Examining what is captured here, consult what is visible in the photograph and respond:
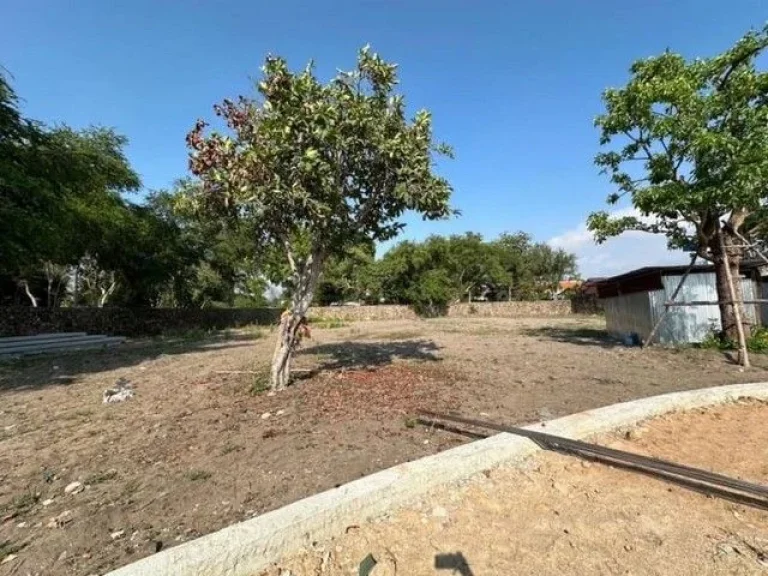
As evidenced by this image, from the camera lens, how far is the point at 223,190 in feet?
21.4

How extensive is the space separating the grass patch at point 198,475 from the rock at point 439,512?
1887 mm

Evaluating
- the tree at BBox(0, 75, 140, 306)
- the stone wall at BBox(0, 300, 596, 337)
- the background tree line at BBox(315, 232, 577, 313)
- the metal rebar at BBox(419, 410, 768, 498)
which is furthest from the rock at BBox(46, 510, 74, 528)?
the background tree line at BBox(315, 232, 577, 313)

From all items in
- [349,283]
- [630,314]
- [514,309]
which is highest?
[349,283]

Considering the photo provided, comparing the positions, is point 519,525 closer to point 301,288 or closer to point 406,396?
point 406,396

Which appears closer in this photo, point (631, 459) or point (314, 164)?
point (631, 459)

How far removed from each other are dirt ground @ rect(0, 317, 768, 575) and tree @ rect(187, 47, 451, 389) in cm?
161

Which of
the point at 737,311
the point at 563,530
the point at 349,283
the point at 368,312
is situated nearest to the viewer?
the point at 563,530

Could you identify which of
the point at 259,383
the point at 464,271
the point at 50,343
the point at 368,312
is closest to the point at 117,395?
the point at 259,383

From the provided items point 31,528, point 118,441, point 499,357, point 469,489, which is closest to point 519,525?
point 469,489

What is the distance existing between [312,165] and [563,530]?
4.75 metres

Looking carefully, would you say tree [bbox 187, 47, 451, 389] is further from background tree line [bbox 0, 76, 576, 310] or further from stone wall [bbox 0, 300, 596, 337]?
stone wall [bbox 0, 300, 596, 337]

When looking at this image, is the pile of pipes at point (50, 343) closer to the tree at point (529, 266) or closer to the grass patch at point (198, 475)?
the grass patch at point (198, 475)

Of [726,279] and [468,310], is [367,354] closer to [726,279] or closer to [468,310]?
[726,279]

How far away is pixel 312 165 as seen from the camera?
5793mm
